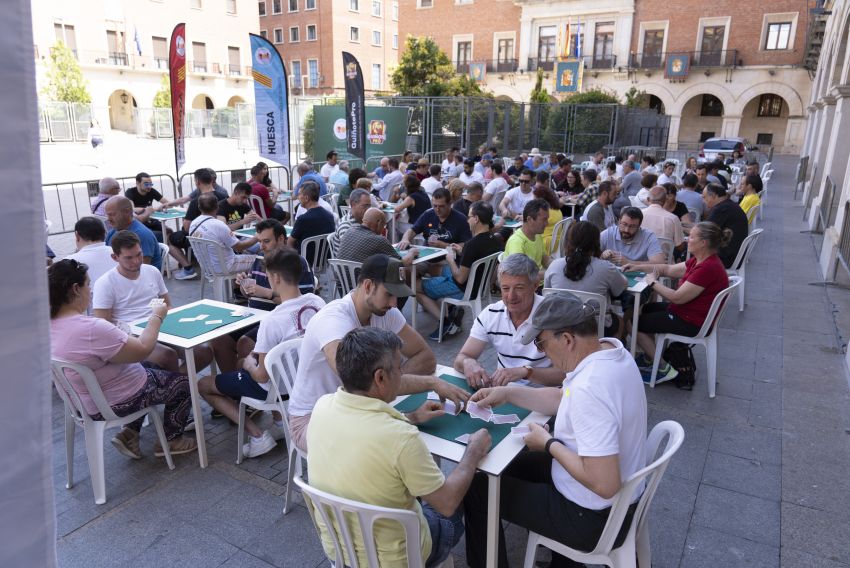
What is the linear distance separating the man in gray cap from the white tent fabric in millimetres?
1745

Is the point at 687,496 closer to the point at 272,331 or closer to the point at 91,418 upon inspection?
the point at 272,331

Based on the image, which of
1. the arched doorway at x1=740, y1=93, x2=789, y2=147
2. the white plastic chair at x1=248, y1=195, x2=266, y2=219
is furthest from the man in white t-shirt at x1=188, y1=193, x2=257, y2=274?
the arched doorway at x1=740, y1=93, x2=789, y2=147

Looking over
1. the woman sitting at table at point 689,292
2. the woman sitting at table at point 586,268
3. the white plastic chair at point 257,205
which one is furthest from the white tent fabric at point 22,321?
the white plastic chair at point 257,205

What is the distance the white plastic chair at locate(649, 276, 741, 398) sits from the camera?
4336mm

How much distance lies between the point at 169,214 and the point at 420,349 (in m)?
5.84

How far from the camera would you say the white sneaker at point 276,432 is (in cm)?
387

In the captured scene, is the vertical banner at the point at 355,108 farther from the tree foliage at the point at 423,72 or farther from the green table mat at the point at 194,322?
the tree foliage at the point at 423,72

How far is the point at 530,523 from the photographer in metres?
2.35

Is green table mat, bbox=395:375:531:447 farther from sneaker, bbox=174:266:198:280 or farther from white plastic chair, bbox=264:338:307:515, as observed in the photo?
sneaker, bbox=174:266:198:280

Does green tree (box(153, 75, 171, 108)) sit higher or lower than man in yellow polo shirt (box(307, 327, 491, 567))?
higher

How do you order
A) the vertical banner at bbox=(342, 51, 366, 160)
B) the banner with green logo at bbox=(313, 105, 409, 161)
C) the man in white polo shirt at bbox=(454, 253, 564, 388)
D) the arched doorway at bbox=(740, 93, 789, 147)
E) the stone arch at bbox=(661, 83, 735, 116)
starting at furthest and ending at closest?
the arched doorway at bbox=(740, 93, 789, 147)
the stone arch at bbox=(661, 83, 735, 116)
the banner with green logo at bbox=(313, 105, 409, 161)
the vertical banner at bbox=(342, 51, 366, 160)
the man in white polo shirt at bbox=(454, 253, 564, 388)

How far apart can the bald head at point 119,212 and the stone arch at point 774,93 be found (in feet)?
124

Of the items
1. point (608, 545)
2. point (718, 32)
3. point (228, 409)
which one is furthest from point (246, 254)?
point (718, 32)

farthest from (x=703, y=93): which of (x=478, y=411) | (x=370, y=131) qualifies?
A: (x=478, y=411)
